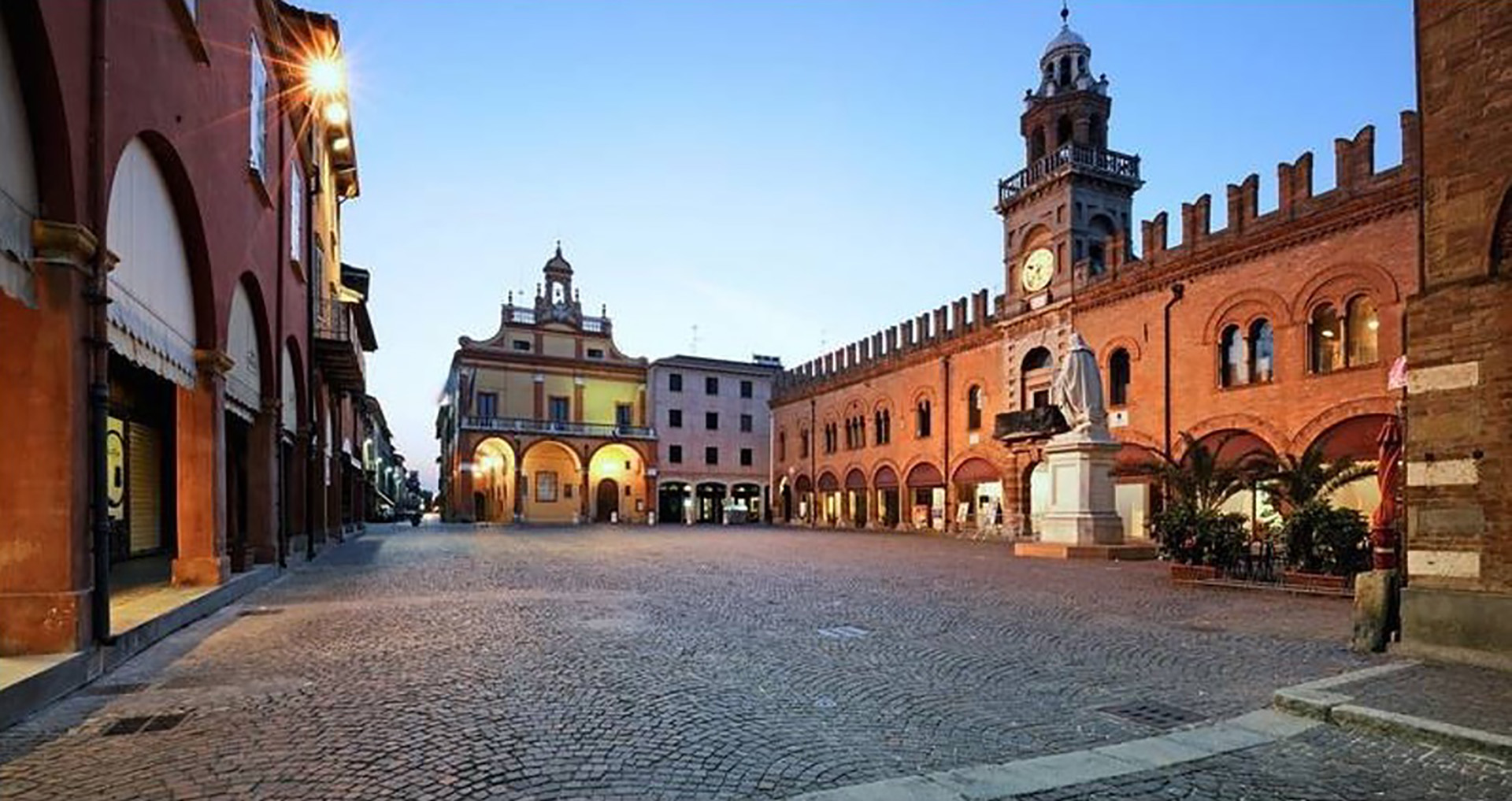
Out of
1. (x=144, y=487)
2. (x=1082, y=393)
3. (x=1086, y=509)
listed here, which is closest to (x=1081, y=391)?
(x=1082, y=393)

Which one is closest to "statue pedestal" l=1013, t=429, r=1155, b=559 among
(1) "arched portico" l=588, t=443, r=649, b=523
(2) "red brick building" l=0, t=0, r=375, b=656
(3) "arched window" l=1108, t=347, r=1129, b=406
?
(3) "arched window" l=1108, t=347, r=1129, b=406

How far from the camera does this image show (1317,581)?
11.3 m

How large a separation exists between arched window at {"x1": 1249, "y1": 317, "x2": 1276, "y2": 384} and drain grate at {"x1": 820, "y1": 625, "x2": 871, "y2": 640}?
58.6ft

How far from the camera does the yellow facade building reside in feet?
163

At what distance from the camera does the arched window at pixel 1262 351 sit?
840 inches

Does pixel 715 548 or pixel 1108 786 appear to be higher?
pixel 1108 786

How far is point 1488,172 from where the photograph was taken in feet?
21.2

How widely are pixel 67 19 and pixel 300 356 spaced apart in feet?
39.0

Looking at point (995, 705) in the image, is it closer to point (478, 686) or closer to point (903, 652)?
point (903, 652)

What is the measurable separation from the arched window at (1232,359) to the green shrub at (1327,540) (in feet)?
37.3

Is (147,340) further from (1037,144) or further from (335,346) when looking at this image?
(1037,144)

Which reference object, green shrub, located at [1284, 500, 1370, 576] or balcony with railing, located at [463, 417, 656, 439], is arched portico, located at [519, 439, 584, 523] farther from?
green shrub, located at [1284, 500, 1370, 576]

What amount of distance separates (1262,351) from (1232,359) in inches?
35.4

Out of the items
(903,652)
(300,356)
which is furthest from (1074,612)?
Answer: (300,356)
